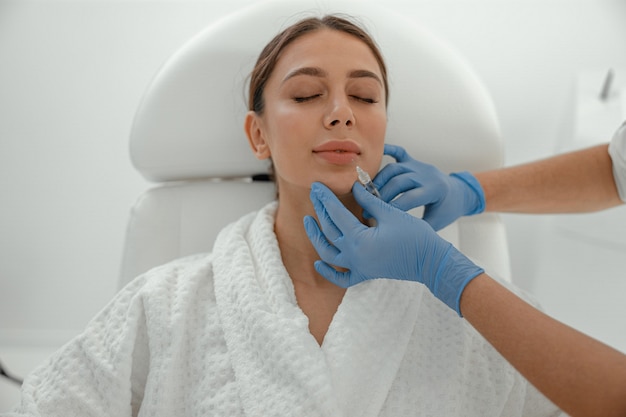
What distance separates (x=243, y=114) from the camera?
145 cm

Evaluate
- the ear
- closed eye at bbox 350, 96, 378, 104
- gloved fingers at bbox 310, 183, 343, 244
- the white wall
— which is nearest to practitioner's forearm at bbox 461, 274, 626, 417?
gloved fingers at bbox 310, 183, 343, 244

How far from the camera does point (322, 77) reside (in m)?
1.18

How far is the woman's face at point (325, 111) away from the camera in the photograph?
1.14 m

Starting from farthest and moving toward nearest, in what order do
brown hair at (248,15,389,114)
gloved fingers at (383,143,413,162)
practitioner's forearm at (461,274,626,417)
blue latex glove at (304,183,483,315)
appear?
1. gloved fingers at (383,143,413,162)
2. brown hair at (248,15,389,114)
3. blue latex glove at (304,183,483,315)
4. practitioner's forearm at (461,274,626,417)

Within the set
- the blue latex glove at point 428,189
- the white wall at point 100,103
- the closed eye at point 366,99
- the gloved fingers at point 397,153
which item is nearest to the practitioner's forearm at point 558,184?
the blue latex glove at point 428,189

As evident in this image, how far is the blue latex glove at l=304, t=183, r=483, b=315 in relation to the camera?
3.41 feet

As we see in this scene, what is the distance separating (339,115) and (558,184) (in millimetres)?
603

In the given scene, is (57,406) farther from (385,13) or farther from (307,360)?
(385,13)

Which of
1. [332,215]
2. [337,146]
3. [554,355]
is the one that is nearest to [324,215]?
[332,215]

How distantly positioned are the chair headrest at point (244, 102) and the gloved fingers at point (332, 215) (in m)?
0.37

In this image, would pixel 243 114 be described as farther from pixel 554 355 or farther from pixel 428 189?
pixel 554 355

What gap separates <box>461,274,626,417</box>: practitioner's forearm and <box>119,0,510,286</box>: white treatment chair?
0.52 meters

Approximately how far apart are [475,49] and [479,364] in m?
1.34

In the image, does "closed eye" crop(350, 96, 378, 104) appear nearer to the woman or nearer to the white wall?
the woman
